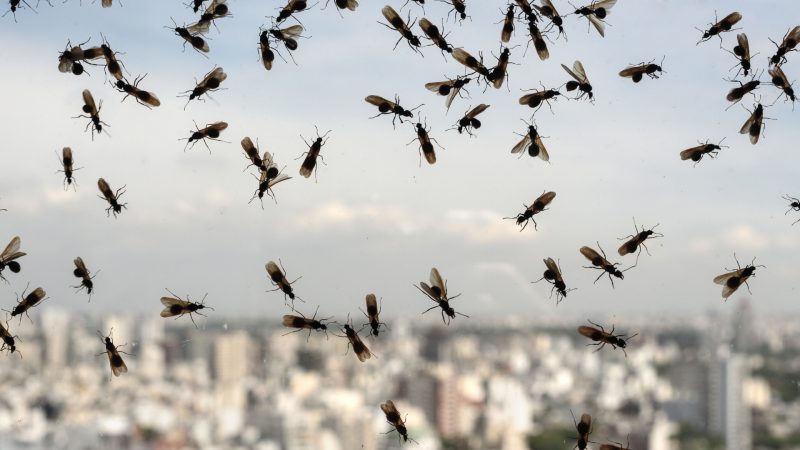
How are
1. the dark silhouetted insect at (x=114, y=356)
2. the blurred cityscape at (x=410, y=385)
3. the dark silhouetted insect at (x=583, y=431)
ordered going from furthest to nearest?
the blurred cityscape at (x=410, y=385) → the dark silhouetted insect at (x=114, y=356) → the dark silhouetted insect at (x=583, y=431)

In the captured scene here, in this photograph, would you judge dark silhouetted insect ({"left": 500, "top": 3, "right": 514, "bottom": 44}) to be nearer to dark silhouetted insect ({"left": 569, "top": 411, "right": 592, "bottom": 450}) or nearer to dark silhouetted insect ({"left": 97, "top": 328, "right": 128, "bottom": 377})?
dark silhouetted insect ({"left": 569, "top": 411, "right": 592, "bottom": 450})

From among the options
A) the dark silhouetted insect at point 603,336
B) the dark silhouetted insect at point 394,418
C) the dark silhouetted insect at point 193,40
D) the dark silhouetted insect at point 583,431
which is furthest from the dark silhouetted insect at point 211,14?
the dark silhouetted insect at point 583,431

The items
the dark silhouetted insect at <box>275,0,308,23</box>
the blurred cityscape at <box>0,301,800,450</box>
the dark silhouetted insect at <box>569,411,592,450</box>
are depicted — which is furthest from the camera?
the blurred cityscape at <box>0,301,800,450</box>

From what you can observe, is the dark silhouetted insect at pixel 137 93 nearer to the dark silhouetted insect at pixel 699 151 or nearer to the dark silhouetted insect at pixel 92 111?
Answer: the dark silhouetted insect at pixel 92 111

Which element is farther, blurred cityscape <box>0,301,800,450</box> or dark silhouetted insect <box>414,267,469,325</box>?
blurred cityscape <box>0,301,800,450</box>

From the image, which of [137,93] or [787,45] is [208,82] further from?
[787,45]

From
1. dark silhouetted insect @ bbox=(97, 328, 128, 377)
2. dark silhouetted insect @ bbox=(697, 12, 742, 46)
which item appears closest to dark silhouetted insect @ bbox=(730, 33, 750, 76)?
dark silhouetted insect @ bbox=(697, 12, 742, 46)

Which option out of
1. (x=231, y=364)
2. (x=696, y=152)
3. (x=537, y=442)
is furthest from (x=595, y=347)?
(x=537, y=442)
